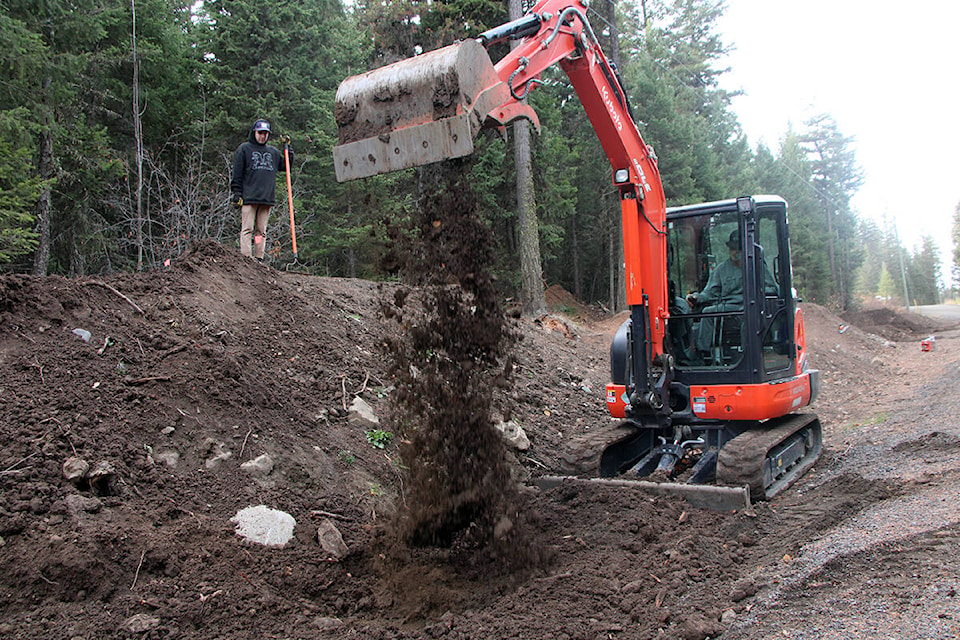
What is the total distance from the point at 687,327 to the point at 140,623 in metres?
4.63

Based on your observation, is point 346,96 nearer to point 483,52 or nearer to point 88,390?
point 483,52

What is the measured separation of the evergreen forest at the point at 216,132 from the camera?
1328 cm

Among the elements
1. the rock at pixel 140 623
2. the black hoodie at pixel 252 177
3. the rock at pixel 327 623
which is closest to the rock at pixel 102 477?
the rock at pixel 140 623

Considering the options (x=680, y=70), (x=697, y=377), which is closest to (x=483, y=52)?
(x=697, y=377)

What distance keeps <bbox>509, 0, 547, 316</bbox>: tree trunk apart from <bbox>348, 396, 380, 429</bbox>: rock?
25.3ft

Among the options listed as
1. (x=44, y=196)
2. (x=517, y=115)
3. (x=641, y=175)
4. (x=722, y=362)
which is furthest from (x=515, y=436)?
(x=44, y=196)

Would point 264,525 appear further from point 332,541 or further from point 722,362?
point 722,362

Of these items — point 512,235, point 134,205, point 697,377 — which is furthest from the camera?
point 512,235

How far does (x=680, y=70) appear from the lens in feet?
126

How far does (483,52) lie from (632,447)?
3845 mm

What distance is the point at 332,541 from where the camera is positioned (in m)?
4.61

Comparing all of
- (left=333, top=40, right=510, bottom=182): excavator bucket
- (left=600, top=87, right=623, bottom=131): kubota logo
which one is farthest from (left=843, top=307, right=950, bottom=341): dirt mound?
(left=333, top=40, right=510, bottom=182): excavator bucket

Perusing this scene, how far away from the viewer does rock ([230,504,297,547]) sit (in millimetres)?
4441

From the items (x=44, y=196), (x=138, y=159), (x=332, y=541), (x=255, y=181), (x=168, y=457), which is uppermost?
(x=138, y=159)
